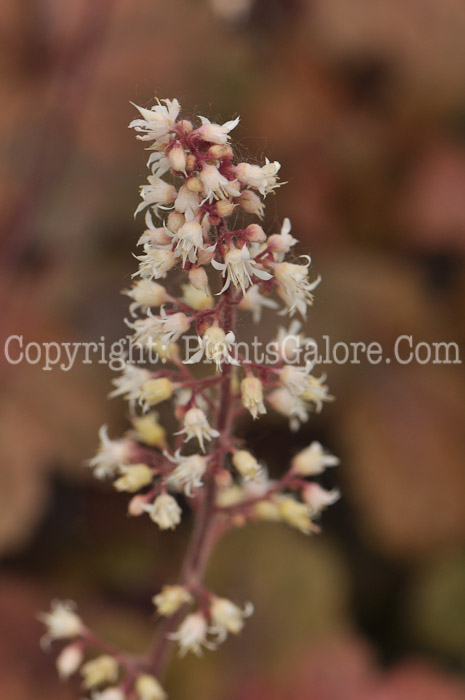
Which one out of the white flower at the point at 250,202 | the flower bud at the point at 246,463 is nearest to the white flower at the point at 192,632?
the flower bud at the point at 246,463

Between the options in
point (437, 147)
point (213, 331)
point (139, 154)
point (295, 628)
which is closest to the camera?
point (213, 331)

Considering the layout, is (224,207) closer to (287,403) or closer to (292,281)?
(292,281)

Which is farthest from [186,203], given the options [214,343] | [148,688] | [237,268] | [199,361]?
[148,688]

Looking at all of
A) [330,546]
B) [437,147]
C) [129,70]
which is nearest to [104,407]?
[330,546]

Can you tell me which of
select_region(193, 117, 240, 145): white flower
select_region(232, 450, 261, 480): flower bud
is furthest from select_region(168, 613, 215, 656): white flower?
select_region(193, 117, 240, 145): white flower

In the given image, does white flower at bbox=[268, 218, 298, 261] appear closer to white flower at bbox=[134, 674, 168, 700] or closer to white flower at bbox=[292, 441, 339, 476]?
white flower at bbox=[292, 441, 339, 476]

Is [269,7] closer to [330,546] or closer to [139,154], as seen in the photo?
[139,154]
